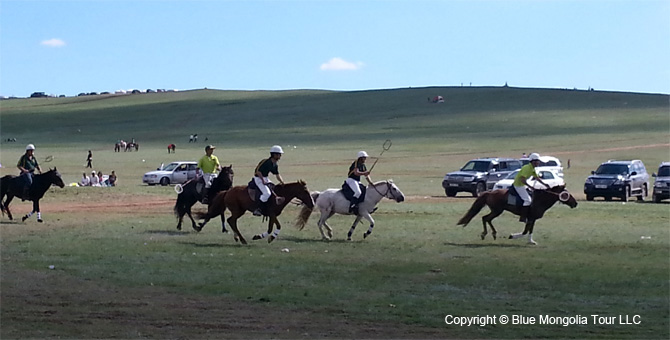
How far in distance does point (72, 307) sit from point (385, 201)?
24.3 metres

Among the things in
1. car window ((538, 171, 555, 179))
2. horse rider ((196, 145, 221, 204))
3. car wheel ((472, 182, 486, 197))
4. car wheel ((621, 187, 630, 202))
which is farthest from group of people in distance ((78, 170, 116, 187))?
horse rider ((196, 145, 221, 204))

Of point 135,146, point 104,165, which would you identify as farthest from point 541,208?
point 135,146

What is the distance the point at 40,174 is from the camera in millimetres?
28016

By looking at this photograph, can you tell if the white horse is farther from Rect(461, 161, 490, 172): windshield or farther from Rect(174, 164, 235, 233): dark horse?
Rect(461, 161, 490, 172): windshield

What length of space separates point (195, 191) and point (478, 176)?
70.1ft

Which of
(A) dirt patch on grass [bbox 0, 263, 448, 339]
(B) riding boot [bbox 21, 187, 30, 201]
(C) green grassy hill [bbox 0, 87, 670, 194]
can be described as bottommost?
(A) dirt patch on grass [bbox 0, 263, 448, 339]

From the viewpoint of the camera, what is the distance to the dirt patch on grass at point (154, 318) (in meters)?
13.0

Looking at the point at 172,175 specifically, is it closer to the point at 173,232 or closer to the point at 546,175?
Answer: the point at 546,175

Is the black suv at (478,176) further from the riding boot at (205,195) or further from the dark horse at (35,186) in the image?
the dark horse at (35,186)

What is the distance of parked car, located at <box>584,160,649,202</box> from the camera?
42.8 meters

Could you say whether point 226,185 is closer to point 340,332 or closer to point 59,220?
point 59,220

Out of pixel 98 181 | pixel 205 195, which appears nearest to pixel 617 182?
pixel 205 195

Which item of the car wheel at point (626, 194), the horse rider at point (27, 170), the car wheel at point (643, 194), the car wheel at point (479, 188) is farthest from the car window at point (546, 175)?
the horse rider at point (27, 170)

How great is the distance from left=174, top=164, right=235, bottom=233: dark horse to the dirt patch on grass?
908 cm
